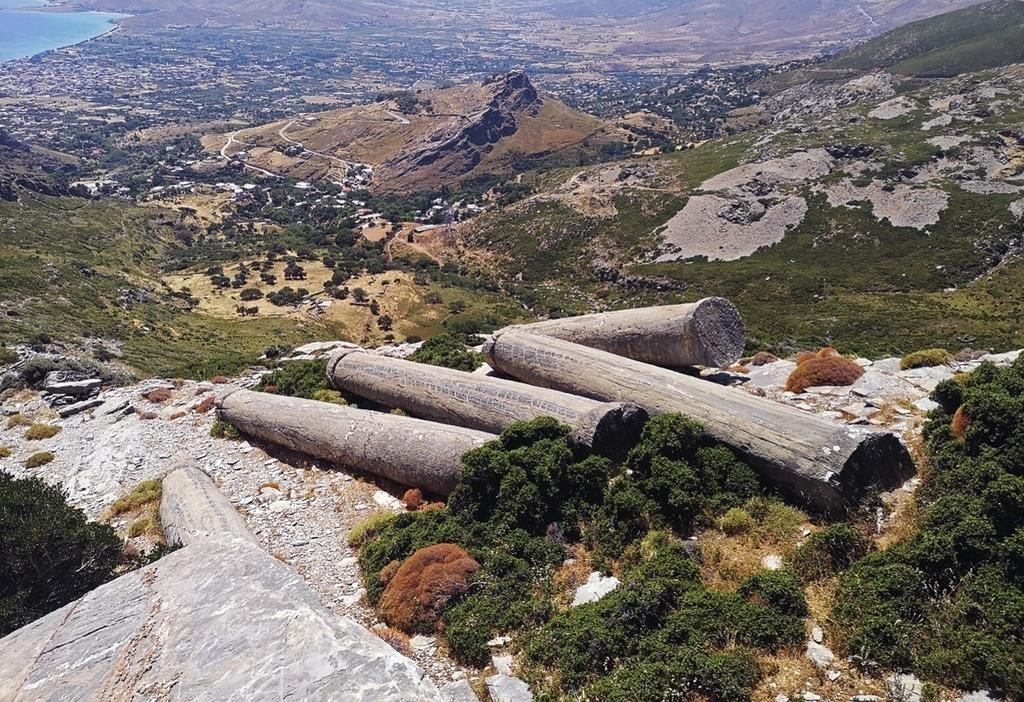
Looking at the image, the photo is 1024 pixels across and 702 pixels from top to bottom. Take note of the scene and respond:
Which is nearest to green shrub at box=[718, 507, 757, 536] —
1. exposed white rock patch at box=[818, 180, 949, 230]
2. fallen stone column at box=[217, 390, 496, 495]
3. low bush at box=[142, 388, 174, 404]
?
fallen stone column at box=[217, 390, 496, 495]

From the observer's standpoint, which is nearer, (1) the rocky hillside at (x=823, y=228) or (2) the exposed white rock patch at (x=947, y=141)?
(1) the rocky hillside at (x=823, y=228)

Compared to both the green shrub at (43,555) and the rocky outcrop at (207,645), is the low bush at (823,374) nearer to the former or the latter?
the rocky outcrop at (207,645)

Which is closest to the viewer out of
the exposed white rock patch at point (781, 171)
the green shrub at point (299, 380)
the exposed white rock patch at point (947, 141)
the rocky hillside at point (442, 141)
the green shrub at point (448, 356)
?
the green shrub at point (299, 380)

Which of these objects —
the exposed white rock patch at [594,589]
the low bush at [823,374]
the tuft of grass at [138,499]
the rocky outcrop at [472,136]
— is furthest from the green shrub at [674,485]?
the rocky outcrop at [472,136]

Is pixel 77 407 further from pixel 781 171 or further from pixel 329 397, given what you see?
pixel 781 171

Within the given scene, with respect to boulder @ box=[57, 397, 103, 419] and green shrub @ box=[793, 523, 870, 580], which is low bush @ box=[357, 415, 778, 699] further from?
boulder @ box=[57, 397, 103, 419]

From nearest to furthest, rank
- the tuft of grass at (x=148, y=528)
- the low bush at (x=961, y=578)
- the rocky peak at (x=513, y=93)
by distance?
the low bush at (x=961, y=578), the tuft of grass at (x=148, y=528), the rocky peak at (x=513, y=93)
